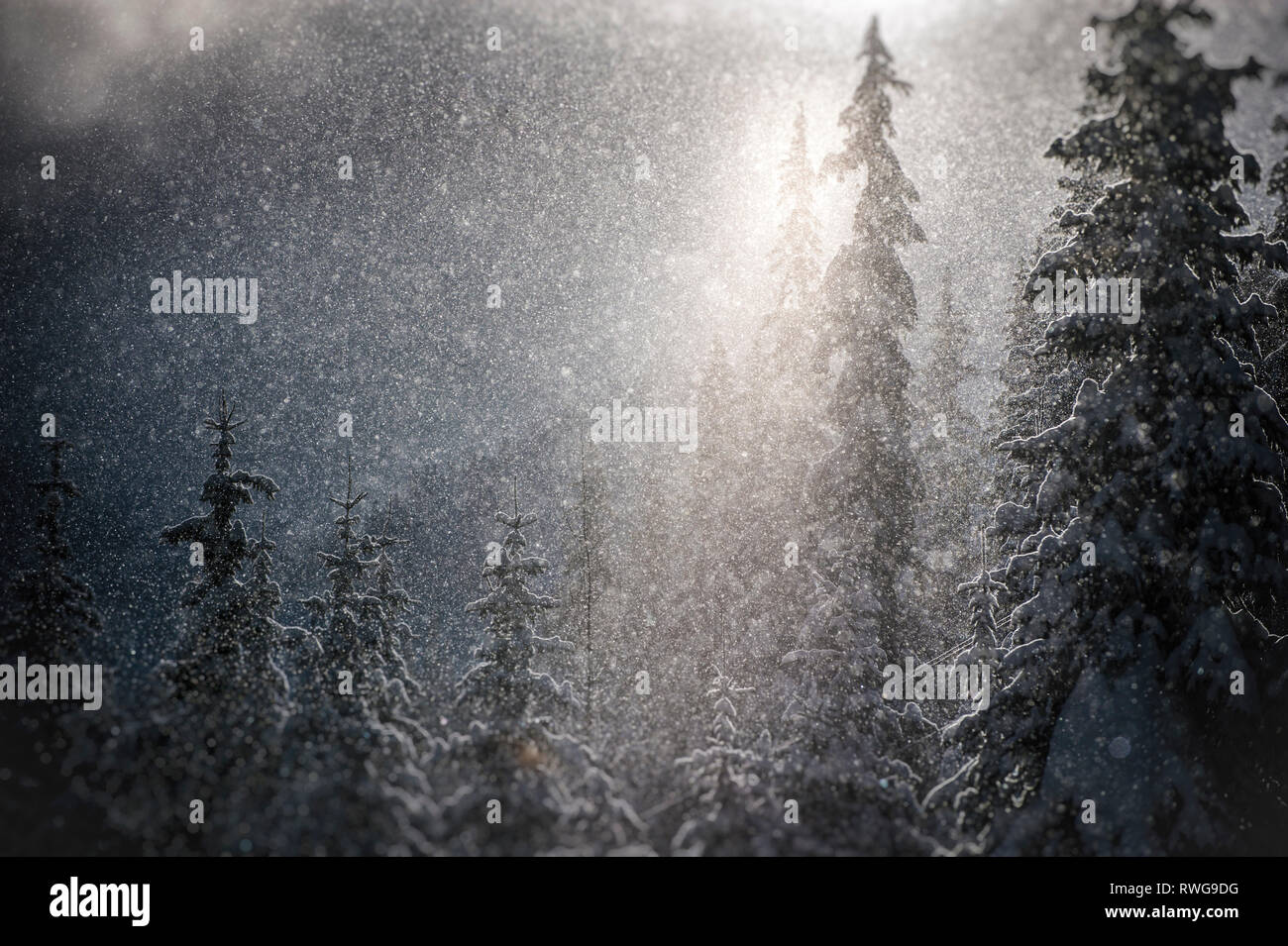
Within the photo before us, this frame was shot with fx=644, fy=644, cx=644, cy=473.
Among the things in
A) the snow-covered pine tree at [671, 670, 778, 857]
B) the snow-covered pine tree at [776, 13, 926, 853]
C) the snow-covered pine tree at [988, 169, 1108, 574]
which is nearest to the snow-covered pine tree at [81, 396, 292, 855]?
the snow-covered pine tree at [671, 670, 778, 857]

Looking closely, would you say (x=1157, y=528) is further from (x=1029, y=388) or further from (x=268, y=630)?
(x=268, y=630)

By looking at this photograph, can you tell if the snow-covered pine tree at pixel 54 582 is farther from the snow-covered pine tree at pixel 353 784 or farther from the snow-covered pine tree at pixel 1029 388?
the snow-covered pine tree at pixel 1029 388

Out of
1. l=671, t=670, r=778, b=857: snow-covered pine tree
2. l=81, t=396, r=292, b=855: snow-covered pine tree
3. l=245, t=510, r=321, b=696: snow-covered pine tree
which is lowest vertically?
l=671, t=670, r=778, b=857: snow-covered pine tree

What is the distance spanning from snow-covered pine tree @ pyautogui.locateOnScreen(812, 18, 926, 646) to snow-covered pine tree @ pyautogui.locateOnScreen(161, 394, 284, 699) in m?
11.6

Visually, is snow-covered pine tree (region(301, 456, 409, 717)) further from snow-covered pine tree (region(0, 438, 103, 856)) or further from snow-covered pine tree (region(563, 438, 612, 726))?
snow-covered pine tree (region(563, 438, 612, 726))

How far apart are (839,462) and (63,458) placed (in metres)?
17.1

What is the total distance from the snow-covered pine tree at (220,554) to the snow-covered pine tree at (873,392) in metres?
11.6

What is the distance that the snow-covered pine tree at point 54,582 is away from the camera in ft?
45.0

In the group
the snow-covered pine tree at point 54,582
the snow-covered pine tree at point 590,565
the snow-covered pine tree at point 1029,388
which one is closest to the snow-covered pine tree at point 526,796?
the snow-covered pine tree at point 1029,388

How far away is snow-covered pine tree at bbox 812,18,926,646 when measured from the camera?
39.7 ft

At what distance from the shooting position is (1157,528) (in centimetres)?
872

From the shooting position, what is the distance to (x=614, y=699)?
61.0ft
